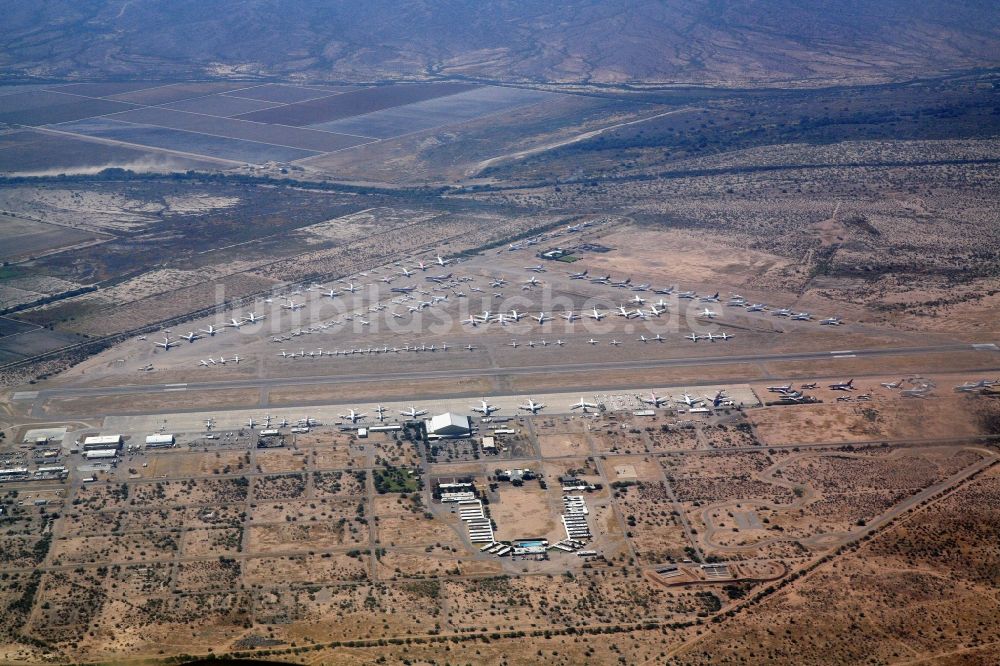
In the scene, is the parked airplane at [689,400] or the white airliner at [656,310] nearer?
the parked airplane at [689,400]

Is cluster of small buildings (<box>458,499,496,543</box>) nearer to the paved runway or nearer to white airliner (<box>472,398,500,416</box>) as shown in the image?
white airliner (<box>472,398,500,416</box>)

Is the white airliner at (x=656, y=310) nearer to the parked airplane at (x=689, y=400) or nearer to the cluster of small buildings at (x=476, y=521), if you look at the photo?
the parked airplane at (x=689, y=400)

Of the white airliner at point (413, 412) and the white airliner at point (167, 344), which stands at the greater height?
the white airliner at point (167, 344)

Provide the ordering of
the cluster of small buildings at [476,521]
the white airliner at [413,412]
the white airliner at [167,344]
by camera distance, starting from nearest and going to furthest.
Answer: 1. the cluster of small buildings at [476,521]
2. the white airliner at [413,412]
3. the white airliner at [167,344]

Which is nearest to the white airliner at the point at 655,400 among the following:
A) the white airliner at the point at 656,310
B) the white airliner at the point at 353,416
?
the white airliner at the point at 656,310

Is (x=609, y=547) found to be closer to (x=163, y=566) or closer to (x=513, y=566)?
(x=513, y=566)

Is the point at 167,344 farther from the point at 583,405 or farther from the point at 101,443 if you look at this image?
the point at 583,405

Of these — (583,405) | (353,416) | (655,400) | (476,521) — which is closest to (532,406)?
(583,405)
